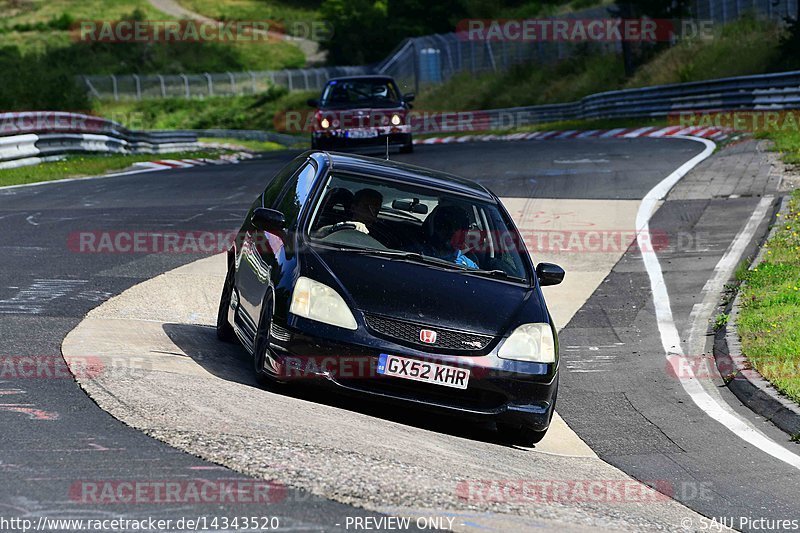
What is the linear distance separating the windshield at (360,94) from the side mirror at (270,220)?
17.1 metres

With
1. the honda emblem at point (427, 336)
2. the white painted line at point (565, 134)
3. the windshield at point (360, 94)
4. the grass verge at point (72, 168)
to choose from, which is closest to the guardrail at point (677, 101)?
the white painted line at point (565, 134)

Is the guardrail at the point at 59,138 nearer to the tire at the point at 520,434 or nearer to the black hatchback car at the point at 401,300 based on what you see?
the black hatchback car at the point at 401,300

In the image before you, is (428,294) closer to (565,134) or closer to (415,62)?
(565,134)

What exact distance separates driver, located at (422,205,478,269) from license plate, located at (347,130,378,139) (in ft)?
54.0

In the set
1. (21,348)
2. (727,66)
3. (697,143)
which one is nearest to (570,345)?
(21,348)

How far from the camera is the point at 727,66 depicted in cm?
3762

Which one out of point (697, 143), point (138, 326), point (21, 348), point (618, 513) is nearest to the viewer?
point (618, 513)

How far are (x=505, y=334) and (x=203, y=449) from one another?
2343 millimetres

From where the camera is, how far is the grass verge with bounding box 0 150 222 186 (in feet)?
70.8

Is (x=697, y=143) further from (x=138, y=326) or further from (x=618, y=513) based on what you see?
(x=618, y=513)

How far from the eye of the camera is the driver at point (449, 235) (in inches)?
316

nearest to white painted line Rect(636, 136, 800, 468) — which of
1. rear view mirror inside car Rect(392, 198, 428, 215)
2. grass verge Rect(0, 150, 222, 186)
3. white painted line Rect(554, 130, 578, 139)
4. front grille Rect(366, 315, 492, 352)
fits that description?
front grille Rect(366, 315, 492, 352)

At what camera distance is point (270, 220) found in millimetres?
8008

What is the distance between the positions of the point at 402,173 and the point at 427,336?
1947 mm
